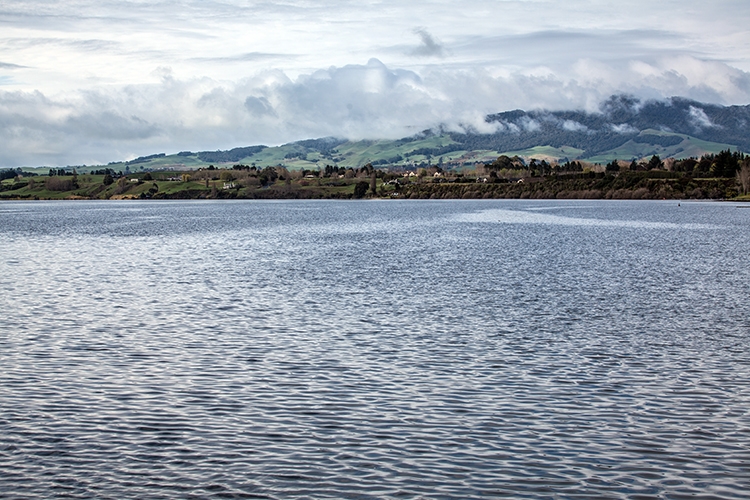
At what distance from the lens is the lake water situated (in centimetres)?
1534

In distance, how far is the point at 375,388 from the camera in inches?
872

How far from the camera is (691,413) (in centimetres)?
1950

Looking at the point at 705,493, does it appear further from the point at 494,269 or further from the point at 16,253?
the point at 16,253

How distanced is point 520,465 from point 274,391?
8303 millimetres

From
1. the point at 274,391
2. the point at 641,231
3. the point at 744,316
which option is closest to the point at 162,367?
the point at 274,391

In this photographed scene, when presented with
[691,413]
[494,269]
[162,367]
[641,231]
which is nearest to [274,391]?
[162,367]

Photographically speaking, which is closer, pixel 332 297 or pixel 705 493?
pixel 705 493

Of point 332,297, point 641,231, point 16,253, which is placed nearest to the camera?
point 332,297

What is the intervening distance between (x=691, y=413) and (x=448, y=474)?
7639mm

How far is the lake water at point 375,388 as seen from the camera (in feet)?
50.3

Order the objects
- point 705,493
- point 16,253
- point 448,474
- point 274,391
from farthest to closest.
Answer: point 16,253
point 274,391
point 448,474
point 705,493

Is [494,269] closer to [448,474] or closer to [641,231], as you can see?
[448,474]

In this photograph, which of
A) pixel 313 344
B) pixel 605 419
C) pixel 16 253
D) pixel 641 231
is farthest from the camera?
pixel 641 231

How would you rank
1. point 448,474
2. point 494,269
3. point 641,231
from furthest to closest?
point 641,231 → point 494,269 → point 448,474
